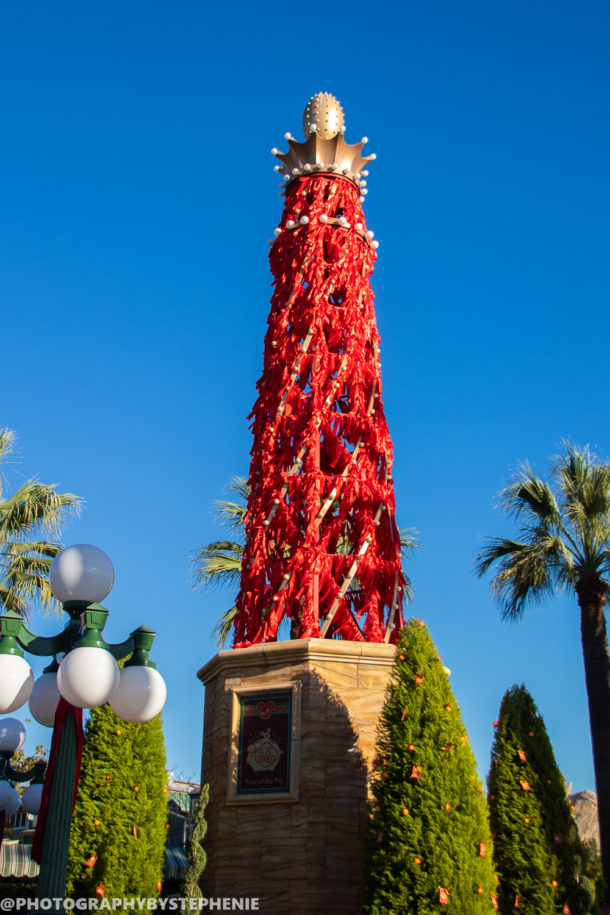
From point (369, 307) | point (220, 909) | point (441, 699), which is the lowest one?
point (220, 909)

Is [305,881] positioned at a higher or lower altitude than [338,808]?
lower

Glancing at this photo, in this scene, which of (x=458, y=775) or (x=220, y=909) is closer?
(x=458, y=775)

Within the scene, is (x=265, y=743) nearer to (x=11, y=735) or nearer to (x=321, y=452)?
(x=11, y=735)

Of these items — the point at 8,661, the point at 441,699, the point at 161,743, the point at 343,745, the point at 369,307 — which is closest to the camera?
the point at 8,661

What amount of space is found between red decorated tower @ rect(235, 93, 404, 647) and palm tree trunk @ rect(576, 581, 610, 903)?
2.81 m

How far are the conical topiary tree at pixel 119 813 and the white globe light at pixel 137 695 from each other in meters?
5.48

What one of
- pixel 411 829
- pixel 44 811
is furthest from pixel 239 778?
pixel 44 811

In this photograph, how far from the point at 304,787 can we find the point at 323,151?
10048 mm

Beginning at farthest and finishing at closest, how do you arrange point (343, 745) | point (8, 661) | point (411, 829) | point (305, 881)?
point (343, 745), point (305, 881), point (411, 829), point (8, 661)

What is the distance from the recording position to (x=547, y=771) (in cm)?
994

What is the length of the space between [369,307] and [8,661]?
31.6ft

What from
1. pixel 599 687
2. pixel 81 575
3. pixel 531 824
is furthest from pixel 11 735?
pixel 599 687

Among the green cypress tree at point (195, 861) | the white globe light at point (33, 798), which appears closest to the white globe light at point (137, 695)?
the green cypress tree at point (195, 861)

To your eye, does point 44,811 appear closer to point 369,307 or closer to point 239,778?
point 239,778
